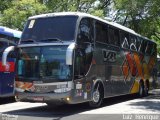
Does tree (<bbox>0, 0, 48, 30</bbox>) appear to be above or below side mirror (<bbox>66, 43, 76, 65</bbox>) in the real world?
above

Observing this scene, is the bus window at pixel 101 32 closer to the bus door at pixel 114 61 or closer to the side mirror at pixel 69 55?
the bus door at pixel 114 61

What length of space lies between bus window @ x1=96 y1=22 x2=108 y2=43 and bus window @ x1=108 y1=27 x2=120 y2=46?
54 cm

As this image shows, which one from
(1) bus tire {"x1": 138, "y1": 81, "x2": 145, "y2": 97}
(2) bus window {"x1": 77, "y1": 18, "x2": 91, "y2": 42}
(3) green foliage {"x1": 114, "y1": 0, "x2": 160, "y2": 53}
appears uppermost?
(3) green foliage {"x1": 114, "y1": 0, "x2": 160, "y2": 53}

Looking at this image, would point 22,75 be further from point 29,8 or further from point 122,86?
point 29,8

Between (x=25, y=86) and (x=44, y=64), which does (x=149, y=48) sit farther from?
(x=25, y=86)

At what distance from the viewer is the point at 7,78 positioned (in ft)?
55.9

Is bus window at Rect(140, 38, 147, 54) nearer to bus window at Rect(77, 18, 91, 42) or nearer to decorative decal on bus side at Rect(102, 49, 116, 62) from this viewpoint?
decorative decal on bus side at Rect(102, 49, 116, 62)

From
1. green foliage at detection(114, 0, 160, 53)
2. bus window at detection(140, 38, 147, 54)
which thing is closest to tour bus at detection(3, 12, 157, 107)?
green foliage at detection(114, 0, 160, 53)

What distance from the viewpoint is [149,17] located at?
76.6ft

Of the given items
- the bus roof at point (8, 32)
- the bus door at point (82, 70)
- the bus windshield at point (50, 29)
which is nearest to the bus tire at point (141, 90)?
the bus roof at point (8, 32)

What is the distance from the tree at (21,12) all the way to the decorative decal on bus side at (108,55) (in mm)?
10937

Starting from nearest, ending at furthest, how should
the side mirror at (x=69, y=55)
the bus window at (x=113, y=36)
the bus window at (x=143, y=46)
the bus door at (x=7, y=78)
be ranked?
1. the side mirror at (x=69, y=55)
2. the bus door at (x=7, y=78)
3. the bus window at (x=113, y=36)
4. the bus window at (x=143, y=46)

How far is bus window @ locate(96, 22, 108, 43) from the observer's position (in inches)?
625

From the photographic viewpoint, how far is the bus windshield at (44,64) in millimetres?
13398
